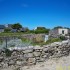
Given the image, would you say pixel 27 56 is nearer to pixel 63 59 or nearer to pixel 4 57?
pixel 4 57

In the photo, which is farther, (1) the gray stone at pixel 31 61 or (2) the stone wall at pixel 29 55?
(1) the gray stone at pixel 31 61

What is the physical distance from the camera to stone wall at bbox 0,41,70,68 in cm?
610

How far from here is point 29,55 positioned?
6555mm

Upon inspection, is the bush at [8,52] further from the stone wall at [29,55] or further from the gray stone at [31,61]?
the gray stone at [31,61]

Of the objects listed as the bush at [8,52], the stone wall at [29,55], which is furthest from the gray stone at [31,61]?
the bush at [8,52]

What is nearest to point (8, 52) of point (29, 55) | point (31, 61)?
point (29, 55)

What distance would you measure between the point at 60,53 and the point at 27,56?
7.33 feet

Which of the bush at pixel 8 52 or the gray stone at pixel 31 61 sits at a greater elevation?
the bush at pixel 8 52

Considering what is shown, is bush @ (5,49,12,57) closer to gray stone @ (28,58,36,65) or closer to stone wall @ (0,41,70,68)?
stone wall @ (0,41,70,68)

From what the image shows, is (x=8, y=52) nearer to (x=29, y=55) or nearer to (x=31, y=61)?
(x=29, y=55)

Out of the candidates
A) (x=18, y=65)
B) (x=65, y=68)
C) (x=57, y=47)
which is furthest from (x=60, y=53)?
(x=18, y=65)

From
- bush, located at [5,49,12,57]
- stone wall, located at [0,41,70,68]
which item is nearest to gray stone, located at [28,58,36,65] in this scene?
stone wall, located at [0,41,70,68]

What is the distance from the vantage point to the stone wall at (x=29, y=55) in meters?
6.10

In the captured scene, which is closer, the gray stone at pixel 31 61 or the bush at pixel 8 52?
the bush at pixel 8 52
